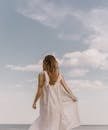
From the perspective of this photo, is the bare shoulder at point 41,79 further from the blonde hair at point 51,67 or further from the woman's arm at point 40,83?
the blonde hair at point 51,67

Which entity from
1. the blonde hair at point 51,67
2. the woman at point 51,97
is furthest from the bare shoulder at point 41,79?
the blonde hair at point 51,67

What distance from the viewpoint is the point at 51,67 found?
8.98 m

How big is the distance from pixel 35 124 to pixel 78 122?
0.92 meters

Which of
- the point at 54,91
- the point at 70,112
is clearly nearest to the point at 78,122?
the point at 70,112

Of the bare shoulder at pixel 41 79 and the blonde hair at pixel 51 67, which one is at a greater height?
the blonde hair at pixel 51 67

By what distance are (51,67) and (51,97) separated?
57cm

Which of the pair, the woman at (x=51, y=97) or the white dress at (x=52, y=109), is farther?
the white dress at (x=52, y=109)

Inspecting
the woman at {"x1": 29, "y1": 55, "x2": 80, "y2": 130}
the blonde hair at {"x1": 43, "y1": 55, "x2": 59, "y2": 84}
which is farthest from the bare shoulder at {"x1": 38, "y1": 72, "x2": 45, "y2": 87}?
the blonde hair at {"x1": 43, "y1": 55, "x2": 59, "y2": 84}

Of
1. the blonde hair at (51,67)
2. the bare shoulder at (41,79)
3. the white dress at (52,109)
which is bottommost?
the white dress at (52,109)

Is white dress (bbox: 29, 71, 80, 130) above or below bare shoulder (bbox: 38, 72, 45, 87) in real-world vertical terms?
below

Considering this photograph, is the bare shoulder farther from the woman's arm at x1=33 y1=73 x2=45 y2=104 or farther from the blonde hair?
the blonde hair

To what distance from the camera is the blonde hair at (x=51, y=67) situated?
894 centimetres

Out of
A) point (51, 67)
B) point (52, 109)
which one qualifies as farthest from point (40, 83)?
point (52, 109)

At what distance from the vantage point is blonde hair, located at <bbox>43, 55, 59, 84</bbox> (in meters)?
8.94
